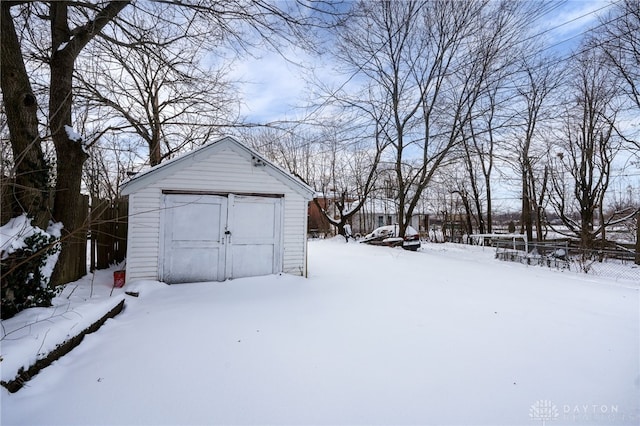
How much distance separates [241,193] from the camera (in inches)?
241

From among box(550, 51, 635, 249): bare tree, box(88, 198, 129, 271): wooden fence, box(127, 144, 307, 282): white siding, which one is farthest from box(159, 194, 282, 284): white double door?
box(550, 51, 635, 249): bare tree

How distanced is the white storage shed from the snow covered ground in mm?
722

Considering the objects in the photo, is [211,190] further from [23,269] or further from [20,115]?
[23,269]

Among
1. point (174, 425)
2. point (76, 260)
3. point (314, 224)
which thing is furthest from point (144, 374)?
point (314, 224)

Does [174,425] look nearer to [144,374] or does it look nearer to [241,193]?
[144,374]

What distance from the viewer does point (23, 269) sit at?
3.13 metres

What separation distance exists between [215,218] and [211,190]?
0.58 metres

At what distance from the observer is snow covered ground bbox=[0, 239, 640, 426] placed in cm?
212

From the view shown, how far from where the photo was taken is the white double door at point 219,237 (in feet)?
18.8

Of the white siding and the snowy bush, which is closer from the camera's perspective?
the snowy bush

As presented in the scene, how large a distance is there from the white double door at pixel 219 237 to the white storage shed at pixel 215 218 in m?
0.02

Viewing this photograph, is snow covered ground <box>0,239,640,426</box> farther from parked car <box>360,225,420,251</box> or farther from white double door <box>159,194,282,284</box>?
parked car <box>360,225,420,251</box>

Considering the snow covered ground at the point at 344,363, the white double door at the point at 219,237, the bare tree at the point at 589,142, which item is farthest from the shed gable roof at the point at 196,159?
the bare tree at the point at 589,142

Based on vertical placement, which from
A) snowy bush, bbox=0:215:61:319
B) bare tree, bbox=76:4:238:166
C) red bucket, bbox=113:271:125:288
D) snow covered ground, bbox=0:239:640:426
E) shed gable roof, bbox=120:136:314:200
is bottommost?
snow covered ground, bbox=0:239:640:426
